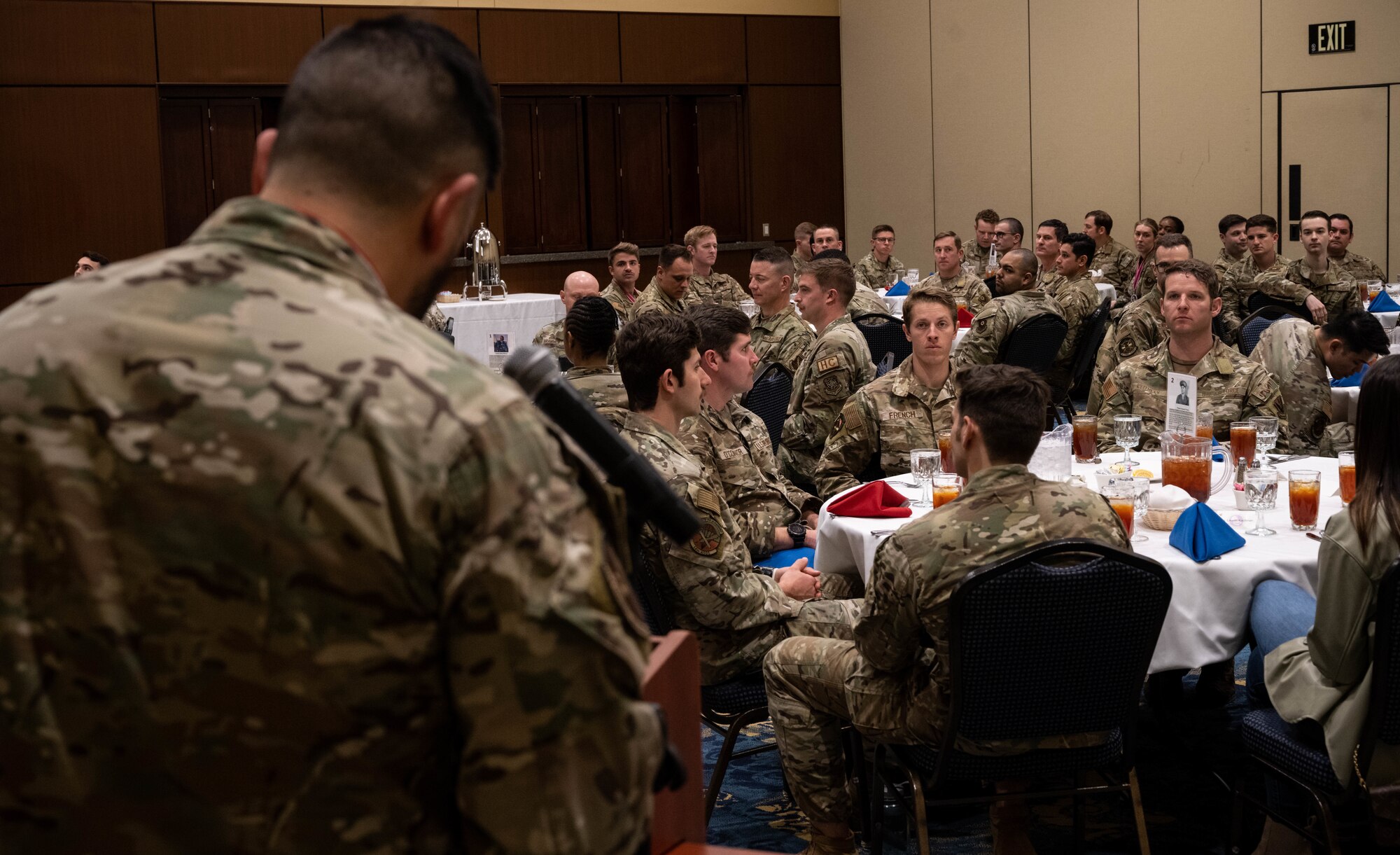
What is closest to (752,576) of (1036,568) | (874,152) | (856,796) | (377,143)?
(856,796)

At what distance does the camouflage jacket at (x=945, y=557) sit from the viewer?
2.65 m

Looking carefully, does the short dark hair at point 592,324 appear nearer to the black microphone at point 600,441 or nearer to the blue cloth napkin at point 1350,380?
the blue cloth napkin at point 1350,380

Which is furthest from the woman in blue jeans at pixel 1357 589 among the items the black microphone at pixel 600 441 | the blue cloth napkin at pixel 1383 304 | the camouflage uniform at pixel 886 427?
the blue cloth napkin at pixel 1383 304

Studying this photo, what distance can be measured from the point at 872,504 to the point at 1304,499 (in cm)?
107

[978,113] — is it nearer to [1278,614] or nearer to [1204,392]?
[1204,392]

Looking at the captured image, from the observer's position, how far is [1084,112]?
13.5 metres

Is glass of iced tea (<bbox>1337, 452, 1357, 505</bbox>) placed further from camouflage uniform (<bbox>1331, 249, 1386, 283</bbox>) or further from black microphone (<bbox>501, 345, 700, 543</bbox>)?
camouflage uniform (<bbox>1331, 249, 1386, 283</bbox>)

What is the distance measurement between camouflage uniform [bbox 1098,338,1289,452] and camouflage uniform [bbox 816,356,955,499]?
0.62 m

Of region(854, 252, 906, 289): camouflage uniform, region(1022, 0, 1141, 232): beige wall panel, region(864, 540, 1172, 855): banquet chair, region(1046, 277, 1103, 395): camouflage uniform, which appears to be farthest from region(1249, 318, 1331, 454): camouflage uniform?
region(1022, 0, 1141, 232): beige wall panel

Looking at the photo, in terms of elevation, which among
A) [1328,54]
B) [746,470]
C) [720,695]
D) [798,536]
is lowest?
[720,695]

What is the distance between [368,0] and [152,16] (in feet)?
6.29

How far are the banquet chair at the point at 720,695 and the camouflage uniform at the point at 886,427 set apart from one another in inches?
59.4

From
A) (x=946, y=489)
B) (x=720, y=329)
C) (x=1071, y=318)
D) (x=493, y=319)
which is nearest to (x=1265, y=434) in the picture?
(x=946, y=489)

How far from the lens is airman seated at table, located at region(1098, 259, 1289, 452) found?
490 centimetres
